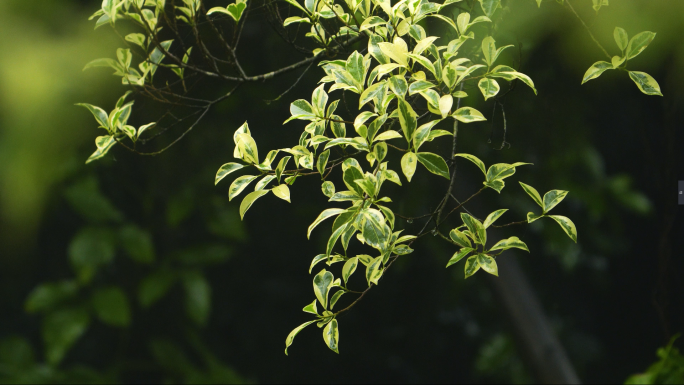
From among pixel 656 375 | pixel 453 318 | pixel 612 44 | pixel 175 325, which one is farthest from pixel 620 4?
pixel 175 325

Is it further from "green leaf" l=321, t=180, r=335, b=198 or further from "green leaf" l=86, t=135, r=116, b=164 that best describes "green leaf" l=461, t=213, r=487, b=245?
"green leaf" l=86, t=135, r=116, b=164

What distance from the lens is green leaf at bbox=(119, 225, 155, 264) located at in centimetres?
145

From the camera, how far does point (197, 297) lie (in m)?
1.50

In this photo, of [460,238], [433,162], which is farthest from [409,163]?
[460,238]

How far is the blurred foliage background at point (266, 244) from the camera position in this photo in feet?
4.36

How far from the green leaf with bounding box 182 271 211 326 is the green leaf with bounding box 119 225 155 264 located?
123 mm

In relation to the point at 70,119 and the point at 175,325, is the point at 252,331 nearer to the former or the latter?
the point at 175,325

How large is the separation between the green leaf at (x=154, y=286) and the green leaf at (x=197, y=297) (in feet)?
0.15

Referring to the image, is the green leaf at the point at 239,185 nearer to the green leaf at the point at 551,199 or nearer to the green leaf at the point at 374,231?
the green leaf at the point at 374,231

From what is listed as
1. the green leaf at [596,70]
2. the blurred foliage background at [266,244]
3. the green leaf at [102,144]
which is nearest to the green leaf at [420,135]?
the green leaf at [596,70]

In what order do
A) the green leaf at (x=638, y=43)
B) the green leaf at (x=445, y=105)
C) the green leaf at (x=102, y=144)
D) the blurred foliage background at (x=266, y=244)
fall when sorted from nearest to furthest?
1. the green leaf at (x=445, y=105)
2. the green leaf at (x=638, y=43)
3. the green leaf at (x=102, y=144)
4. the blurred foliage background at (x=266, y=244)

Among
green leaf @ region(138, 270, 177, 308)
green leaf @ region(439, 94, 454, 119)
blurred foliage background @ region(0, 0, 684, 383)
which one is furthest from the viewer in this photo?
green leaf @ region(138, 270, 177, 308)

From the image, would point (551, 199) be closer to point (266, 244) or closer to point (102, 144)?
point (102, 144)

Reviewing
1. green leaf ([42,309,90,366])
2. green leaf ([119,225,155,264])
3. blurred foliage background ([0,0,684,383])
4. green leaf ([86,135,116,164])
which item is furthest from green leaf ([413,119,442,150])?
green leaf ([42,309,90,366])
